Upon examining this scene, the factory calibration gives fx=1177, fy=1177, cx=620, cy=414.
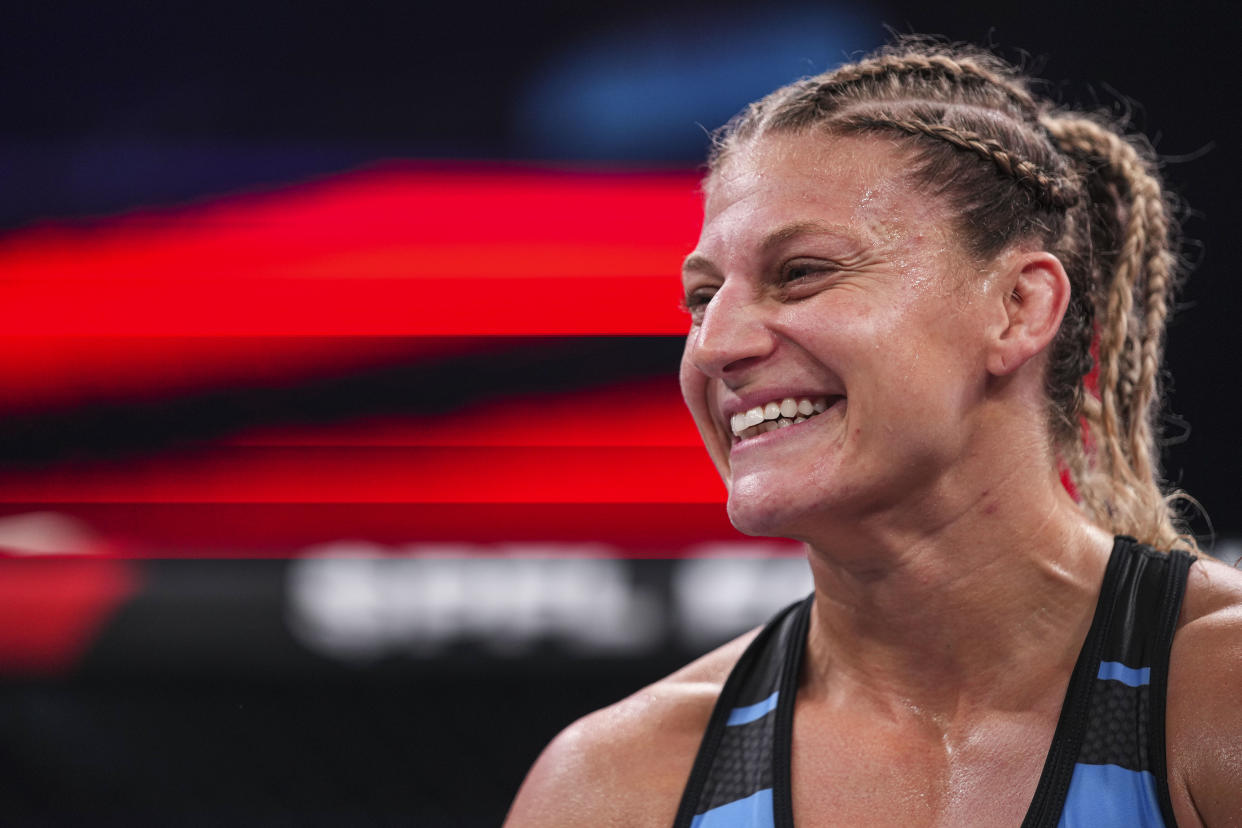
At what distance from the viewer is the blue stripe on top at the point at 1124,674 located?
1362mm

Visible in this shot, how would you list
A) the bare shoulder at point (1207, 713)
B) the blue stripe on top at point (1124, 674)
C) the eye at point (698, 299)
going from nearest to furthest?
the bare shoulder at point (1207, 713) → the blue stripe on top at point (1124, 674) → the eye at point (698, 299)

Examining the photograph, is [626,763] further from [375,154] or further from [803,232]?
[375,154]

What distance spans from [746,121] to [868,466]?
0.56 meters

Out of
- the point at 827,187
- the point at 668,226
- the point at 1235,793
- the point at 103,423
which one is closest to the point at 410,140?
the point at 668,226

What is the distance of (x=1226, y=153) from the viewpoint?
2504mm

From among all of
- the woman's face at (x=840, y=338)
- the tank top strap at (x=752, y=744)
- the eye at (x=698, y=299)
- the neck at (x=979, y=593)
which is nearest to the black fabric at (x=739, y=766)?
the tank top strap at (x=752, y=744)

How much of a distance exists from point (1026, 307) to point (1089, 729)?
0.52m

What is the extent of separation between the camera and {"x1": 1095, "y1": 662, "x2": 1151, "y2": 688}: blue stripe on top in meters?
1.36

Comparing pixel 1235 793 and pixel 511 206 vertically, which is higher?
pixel 511 206

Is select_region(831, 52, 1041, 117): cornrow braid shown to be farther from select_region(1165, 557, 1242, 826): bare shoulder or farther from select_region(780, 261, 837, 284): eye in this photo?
select_region(1165, 557, 1242, 826): bare shoulder

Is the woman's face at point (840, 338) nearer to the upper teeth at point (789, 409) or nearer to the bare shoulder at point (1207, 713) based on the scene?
the upper teeth at point (789, 409)

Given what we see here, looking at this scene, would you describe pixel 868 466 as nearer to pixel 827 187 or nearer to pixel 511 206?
pixel 827 187

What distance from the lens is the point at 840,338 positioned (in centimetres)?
140

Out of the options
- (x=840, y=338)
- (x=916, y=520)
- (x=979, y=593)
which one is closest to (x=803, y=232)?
(x=840, y=338)
